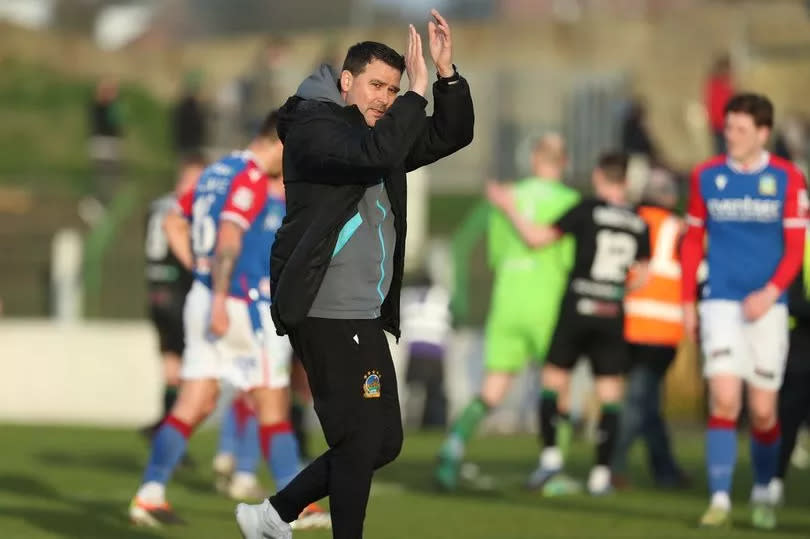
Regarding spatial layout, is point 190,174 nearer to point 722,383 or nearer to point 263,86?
point 722,383

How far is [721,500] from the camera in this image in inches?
404

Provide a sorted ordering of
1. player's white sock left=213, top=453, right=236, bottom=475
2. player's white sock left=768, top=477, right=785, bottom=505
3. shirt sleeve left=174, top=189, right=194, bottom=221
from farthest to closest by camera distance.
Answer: player's white sock left=213, top=453, right=236, bottom=475
shirt sleeve left=174, top=189, right=194, bottom=221
player's white sock left=768, top=477, right=785, bottom=505

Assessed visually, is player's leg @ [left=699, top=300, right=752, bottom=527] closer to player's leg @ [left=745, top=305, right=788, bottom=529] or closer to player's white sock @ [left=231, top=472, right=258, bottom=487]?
player's leg @ [left=745, top=305, right=788, bottom=529]

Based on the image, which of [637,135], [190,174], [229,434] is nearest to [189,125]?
[637,135]

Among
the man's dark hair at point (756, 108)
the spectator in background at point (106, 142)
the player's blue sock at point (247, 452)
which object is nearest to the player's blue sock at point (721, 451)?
the man's dark hair at point (756, 108)

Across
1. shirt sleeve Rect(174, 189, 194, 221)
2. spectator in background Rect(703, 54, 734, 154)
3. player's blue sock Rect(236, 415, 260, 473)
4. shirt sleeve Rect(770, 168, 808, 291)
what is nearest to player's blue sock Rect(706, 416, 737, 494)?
shirt sleeve Rect(770, 168, 808, 291)

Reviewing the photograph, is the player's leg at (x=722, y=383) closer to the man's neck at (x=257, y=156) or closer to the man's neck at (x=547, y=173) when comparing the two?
the man's neck at (x=257, y=156)

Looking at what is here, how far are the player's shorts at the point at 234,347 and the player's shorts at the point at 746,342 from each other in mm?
2312

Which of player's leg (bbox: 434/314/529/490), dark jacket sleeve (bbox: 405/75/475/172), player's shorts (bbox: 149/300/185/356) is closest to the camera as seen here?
dark jacket sleeve (bbox: 405/75/475/172)

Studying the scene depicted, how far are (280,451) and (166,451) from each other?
66cm

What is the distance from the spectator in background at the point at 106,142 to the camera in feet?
76.8

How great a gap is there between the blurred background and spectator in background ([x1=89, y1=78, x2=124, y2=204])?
3cm

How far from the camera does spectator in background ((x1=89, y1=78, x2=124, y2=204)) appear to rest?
23406 mm

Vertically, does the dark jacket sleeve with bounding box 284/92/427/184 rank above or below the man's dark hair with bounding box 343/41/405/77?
below
